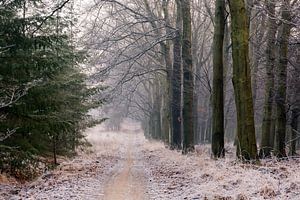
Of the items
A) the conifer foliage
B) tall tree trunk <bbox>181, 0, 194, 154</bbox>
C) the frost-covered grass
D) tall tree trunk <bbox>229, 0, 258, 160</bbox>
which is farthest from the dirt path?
tall tree trunk <bbox>181, 0, 194, 154</bbox>

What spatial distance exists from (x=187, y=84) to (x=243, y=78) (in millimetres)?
8460

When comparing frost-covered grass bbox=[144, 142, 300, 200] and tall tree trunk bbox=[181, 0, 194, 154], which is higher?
tall tree trunk bbox=[181, 0, 194, 154]

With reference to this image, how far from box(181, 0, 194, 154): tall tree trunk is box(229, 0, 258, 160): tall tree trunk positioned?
7782 millimetres

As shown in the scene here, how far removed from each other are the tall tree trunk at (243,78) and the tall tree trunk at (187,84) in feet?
25.5

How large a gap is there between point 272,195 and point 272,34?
13166 millimetres

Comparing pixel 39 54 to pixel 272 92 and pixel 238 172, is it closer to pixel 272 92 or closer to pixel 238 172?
pixel 238 172

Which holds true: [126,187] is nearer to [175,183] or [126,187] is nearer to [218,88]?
[175,183]

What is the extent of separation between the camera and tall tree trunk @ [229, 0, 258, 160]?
1285cm

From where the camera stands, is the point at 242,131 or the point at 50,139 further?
the point at 50,139

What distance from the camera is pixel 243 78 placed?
12852mm

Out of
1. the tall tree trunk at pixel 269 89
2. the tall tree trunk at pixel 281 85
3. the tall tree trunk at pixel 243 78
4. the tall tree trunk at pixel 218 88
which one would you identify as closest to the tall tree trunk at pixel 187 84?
the tall tree trunk at pixel 269 89

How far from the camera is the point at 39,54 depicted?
14727 mm

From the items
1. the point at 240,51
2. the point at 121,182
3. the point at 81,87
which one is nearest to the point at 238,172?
the point at 240,51

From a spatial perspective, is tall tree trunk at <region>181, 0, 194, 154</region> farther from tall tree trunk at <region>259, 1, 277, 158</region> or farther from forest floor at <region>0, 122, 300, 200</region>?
forest floor at <region>0, 122, 300, 200</region>
